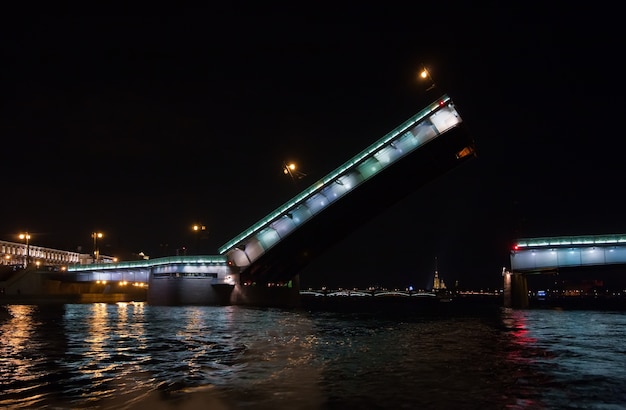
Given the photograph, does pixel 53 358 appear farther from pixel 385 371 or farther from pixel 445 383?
pixel 445 383

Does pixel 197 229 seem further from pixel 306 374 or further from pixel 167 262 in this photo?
pixel 306 374

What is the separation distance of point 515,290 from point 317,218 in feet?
101

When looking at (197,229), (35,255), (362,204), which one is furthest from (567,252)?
(35,255)

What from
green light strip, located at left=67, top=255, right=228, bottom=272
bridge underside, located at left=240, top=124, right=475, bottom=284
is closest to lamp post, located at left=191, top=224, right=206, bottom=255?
green light strip, located at left=67, top=255, right=228, bottom=272

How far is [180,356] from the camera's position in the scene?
1462 cm

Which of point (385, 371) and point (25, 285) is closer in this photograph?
point (385, 371)

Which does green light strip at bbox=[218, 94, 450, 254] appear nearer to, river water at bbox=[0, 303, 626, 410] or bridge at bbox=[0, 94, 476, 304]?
bridge at bbox=[0, 94, 476, 304]

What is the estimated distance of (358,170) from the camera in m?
43.0

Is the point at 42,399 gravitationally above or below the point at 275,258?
below

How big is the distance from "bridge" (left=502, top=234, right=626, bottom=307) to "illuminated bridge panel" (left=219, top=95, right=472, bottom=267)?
23018mm

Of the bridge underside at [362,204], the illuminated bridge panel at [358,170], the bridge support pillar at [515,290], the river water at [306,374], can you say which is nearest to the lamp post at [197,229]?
the bridge underside at [362,204]

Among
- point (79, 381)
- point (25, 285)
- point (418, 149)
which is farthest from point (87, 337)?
point (25, 285)

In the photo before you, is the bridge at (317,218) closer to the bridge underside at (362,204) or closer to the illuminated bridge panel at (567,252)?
the bridge underside at (362,204)

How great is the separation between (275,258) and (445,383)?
153ft
